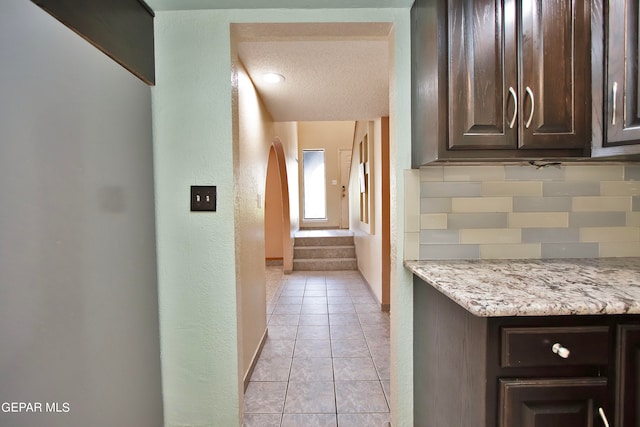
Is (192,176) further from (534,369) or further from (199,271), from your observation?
(534,369)

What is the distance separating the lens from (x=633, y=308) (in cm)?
66

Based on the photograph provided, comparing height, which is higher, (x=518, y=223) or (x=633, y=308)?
(x=518, y=223)

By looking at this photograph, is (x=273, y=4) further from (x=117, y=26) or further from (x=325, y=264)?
(x=325, y=264)

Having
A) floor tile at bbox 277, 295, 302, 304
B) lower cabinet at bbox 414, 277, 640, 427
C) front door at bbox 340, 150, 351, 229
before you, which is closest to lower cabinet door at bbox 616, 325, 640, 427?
lower cabinet at bbox 414, 277, 640, 427

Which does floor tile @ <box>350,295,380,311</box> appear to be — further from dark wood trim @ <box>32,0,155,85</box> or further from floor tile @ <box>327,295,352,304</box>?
dark wood trim @ <box>32,0,155,85</box>

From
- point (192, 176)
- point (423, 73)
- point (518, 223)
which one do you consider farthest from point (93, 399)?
point (518, 223)

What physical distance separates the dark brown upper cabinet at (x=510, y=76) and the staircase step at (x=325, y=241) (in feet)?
14.2

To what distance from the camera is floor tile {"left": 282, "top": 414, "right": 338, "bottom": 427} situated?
1.40 m

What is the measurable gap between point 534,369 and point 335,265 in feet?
13.8

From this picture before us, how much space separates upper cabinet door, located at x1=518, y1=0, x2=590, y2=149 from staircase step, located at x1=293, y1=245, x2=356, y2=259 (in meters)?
4.22

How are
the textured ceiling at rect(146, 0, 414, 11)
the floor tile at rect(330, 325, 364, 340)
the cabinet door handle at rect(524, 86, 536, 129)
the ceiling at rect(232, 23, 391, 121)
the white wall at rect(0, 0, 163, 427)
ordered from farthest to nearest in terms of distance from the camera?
the floor tile at rect(330, 325, 364, 340) → the ceiling at rect(232, 23, 391, 121) → the textured ceiling at rect(146, 0, 414, 11) → the cabinet door handle at rect(524, 86, 536, 129) → the white wall at rect(0, 0, 163, 427)

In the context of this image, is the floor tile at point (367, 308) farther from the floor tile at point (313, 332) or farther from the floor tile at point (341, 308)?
the floor tile at point (313, 332)

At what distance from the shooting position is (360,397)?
1.59 m

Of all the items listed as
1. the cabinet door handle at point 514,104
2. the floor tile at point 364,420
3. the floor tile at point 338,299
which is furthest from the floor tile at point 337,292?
the cabinet door handle at point 514,104
